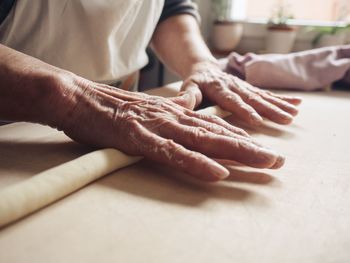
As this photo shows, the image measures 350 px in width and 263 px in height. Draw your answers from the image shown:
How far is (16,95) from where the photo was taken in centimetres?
54

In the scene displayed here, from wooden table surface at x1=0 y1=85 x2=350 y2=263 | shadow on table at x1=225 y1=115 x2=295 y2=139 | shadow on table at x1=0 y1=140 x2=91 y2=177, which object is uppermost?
wooden table surface at x1=0 y1=85 x2=350 y2=263

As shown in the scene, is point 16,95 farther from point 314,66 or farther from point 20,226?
point 314,66

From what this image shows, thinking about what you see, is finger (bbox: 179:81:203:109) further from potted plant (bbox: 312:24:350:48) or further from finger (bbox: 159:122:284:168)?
potted plant (bbox: 312:24:350:48)

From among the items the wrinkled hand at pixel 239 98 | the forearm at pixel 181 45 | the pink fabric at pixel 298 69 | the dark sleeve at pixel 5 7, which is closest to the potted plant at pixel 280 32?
the pink fabric at pixel 298 69

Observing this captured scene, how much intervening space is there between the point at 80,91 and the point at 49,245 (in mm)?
286

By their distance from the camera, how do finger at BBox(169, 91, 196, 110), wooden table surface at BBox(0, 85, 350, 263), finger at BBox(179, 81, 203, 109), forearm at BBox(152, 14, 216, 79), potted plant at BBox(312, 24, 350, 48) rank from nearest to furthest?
wooden table surface at BBox(0, 85, 350, 263) → finger at BBox(169, 91, 196, 110) → finger at BBox(179, 81, 203, 109) → forearm at BBox(152, 14, 216, 79) → potted plant at BBox(312, 24, 350, 48)

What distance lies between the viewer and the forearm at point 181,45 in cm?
104

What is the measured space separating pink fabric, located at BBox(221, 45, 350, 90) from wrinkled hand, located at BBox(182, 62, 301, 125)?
246mm

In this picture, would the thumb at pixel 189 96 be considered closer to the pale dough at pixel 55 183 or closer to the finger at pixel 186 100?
the finger at pixel 186 100

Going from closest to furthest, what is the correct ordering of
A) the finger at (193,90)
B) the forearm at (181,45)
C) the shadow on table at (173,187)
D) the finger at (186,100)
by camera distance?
the shadow on table at (173,187)
the finger at (186,100)
the finger at (193,90)
the forearm at (181,45)

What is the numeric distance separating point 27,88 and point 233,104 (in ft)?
1.46

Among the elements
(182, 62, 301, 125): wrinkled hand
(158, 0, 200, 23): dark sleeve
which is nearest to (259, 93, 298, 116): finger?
(182, 62, 301, 125): wrinkled hand

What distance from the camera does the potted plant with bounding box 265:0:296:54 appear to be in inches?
67.5

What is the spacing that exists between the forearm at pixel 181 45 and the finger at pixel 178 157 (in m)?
0.52
